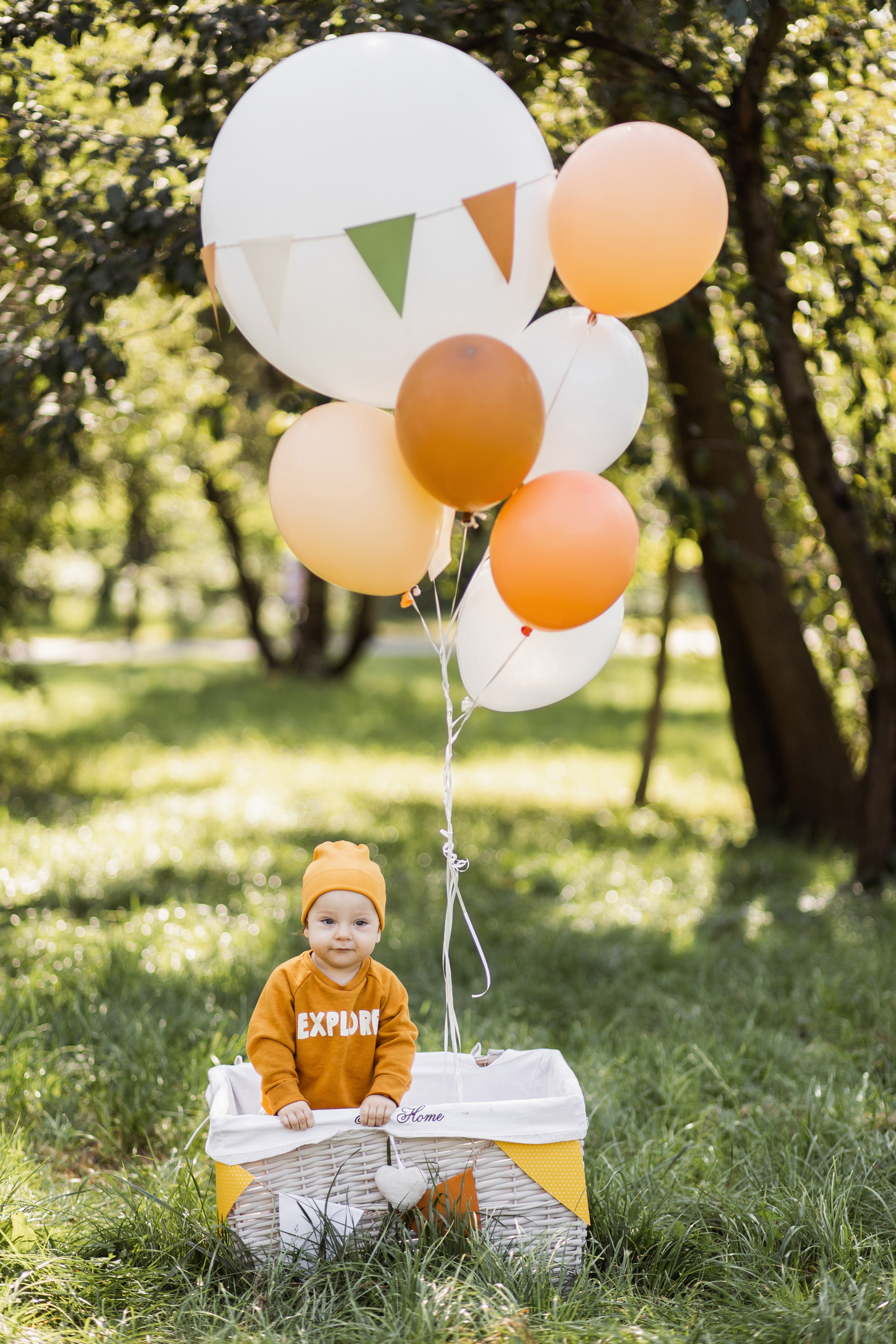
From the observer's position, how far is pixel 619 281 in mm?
2332

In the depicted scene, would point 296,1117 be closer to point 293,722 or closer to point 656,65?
point 656,65

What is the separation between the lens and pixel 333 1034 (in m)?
2.55

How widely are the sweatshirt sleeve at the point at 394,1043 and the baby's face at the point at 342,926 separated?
13cm

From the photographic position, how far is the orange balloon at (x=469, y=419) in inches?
83.1

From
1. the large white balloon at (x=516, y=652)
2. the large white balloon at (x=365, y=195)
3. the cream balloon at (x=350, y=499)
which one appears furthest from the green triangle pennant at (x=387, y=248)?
the large white balloon at (x=516, y=652)

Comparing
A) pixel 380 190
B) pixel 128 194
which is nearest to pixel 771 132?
pixel 128 194

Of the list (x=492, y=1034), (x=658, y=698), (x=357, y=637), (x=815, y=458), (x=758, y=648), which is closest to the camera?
(x=492, y=1034)

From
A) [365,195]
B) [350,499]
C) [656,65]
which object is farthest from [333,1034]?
[656,65]

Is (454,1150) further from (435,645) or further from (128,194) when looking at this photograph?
(128,194)

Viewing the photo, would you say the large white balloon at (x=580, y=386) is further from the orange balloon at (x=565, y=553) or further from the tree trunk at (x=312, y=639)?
the tree trunk at (x=312, y=639)

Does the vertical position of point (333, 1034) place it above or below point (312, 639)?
above

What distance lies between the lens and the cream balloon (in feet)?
7.51

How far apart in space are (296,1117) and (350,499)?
128cm

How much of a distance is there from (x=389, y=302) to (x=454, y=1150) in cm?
178
